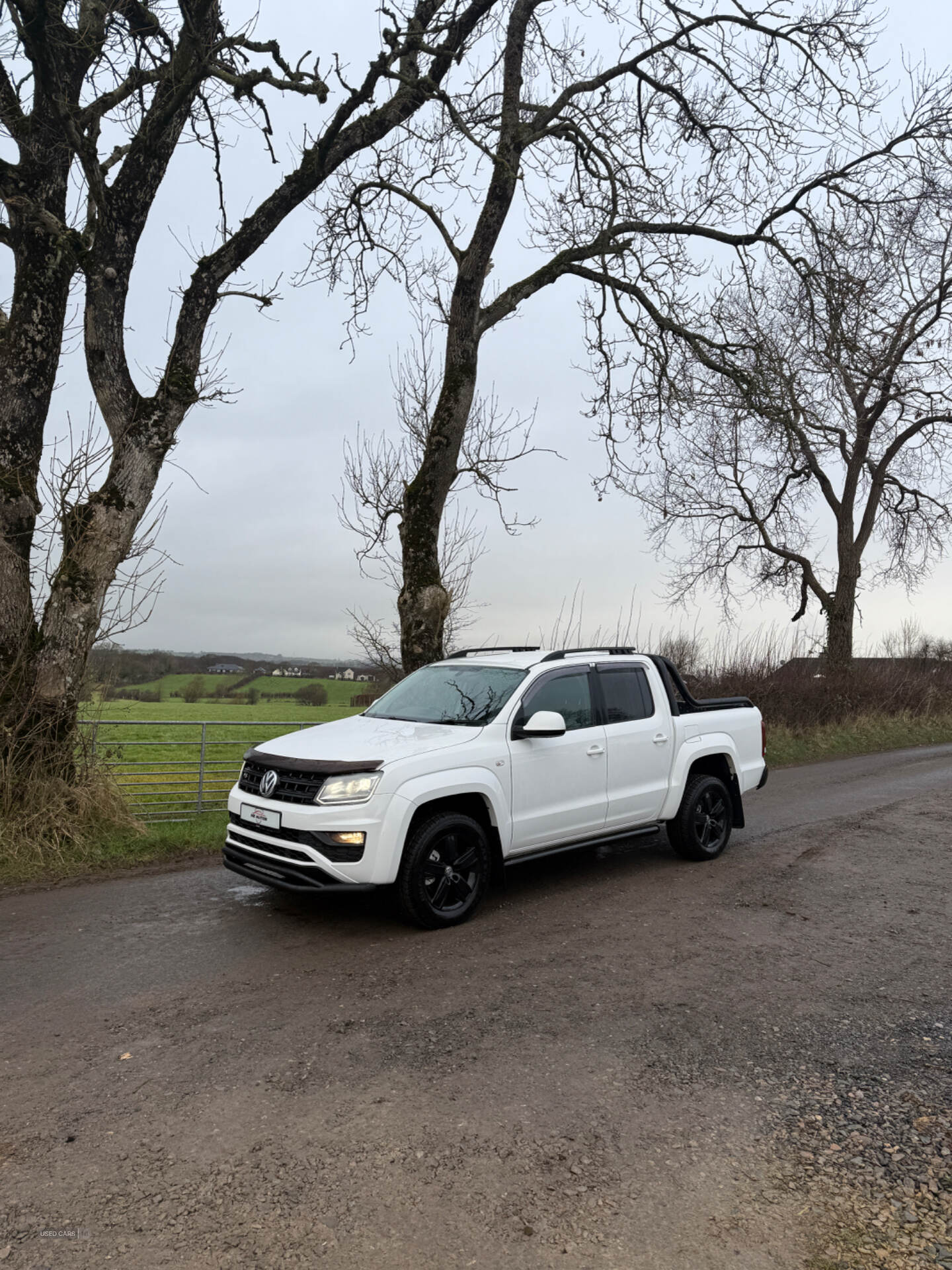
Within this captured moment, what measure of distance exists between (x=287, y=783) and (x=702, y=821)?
414 cm

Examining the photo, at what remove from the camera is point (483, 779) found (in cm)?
638

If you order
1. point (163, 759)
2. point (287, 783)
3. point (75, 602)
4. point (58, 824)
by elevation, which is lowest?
point (58, 824)

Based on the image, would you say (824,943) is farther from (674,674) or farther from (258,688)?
(258,688)

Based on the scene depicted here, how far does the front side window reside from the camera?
714cm

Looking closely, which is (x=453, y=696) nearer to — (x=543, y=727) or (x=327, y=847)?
(x=543, y=727)

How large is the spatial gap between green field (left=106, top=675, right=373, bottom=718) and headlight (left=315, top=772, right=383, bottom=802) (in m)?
4.36

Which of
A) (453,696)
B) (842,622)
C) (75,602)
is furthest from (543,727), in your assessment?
(842,622)

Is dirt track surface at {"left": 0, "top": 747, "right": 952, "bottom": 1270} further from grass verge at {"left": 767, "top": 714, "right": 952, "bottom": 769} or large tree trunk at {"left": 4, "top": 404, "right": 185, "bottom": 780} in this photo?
grass verge at {"left": 767, "top": 714, "right": 952, "bottom": 769}

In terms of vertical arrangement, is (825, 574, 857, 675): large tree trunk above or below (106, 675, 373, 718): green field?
above

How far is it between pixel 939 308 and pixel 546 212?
14.5m

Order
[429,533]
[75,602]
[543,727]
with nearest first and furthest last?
[543,727], [75,602], [429,533]

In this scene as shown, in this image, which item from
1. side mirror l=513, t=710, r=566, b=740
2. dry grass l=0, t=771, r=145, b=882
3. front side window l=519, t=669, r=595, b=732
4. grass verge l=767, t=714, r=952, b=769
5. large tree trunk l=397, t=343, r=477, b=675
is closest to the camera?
side mirror l=513, t=710, r=566, b=740

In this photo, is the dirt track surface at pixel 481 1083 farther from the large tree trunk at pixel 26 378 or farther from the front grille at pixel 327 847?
the large tree trunk at pixel 26 378

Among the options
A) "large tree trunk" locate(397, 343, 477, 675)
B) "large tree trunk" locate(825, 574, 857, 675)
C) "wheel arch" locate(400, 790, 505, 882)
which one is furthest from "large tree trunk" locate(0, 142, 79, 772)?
"large tree trunk" locate(825, 574, 857, 675)
